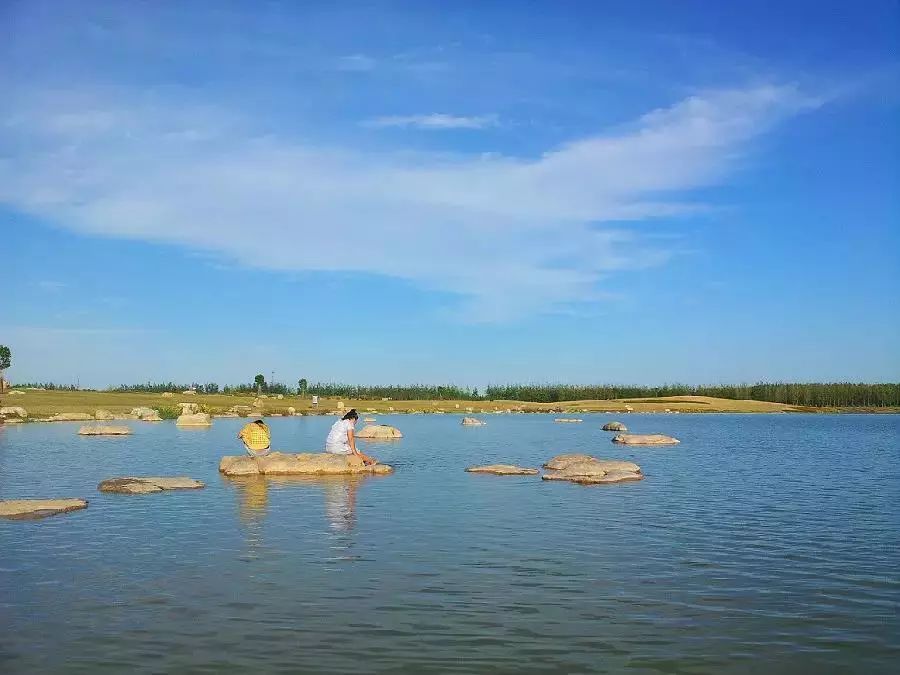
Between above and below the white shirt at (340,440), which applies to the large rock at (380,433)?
below

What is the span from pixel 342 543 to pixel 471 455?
24.8 m

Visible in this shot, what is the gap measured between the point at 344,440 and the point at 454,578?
18535 millimetres

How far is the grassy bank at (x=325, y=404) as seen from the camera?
82.5 metres

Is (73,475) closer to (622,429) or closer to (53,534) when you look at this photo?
(53,534)

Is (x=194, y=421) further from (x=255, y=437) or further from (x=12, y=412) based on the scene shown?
(x=255, y=437)

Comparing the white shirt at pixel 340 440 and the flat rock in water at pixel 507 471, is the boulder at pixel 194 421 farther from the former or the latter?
the flat rock in water at pixel 507 471

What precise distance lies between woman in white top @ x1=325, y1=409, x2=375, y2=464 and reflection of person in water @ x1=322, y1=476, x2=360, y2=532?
2.31 m

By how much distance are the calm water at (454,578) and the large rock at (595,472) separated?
4.45ft

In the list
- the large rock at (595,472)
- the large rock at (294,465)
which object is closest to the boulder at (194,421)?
the large rock at (294,465)

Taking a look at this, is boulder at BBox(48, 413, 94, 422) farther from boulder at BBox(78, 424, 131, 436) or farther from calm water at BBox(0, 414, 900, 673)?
calm water at BBox(0, 414, 900, 673)

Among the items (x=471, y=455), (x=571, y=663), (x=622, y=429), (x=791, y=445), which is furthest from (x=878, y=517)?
(x=622, y=429)

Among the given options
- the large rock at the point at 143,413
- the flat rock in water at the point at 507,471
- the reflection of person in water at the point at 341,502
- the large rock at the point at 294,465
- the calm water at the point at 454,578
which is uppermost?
the large rock at the point at 143,413

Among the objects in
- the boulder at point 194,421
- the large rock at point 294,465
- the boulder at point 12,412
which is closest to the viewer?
the large rock at point 294,465

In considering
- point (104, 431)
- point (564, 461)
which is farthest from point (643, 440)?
point (104, 431)
